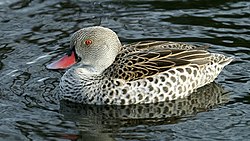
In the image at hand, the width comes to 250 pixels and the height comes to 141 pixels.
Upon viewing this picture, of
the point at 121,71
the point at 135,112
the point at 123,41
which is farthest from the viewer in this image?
Answer: the point at 123,41

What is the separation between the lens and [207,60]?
12.8 meters

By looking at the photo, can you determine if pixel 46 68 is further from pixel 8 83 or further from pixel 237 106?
pixel 237 106

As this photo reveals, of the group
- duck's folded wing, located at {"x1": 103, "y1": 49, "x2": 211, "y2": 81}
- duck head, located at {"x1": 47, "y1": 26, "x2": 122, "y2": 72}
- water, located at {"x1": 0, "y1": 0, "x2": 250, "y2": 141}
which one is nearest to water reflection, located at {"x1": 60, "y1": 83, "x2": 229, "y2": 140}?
water, located at {"x1": 0, "y1": 0, "x2": 250, "y2": 141}

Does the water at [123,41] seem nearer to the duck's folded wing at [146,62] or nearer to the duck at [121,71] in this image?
the duck at [121,71]

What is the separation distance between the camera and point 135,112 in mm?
11945

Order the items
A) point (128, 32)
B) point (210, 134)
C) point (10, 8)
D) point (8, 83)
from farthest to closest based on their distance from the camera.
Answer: point (10, 8), point (128, 32), point (8, 83), point (210, 134)

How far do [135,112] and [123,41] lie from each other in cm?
261

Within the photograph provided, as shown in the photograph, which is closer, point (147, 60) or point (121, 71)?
point (121, 71)

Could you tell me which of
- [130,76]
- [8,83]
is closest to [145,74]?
[130,76]

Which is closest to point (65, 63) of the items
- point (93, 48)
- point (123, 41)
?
point (93, 48)

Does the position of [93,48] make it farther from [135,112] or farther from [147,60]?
[135,112]

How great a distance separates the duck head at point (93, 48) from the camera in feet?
40.2

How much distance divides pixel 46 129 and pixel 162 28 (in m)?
4.18

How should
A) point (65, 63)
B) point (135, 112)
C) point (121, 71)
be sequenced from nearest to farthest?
point (135, 112)
point (121, 71)
point (65, 63)
